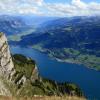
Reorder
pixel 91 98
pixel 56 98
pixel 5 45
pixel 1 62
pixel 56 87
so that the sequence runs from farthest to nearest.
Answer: pixel 56 87 → pixel 5 45 → pixel 1 62 → pixel 91 98 → pixel 56 98

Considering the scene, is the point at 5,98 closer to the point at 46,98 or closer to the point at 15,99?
the point at 15,99

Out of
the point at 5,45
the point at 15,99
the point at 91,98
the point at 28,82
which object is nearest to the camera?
the point at 15,99

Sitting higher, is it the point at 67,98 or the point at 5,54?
the point at 5,54

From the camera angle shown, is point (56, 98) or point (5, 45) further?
point (5, 45)

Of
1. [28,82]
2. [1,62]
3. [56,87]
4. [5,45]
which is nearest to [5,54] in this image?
[5,45]

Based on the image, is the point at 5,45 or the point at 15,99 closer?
the point at 15,99

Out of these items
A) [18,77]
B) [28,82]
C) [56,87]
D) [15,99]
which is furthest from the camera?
[56,87]

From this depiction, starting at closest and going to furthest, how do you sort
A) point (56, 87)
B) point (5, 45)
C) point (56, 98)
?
point (56, 98) < point (5, 45) < point (56, 87)

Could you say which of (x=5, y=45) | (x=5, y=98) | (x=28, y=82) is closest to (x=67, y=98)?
(x=5, y=98)

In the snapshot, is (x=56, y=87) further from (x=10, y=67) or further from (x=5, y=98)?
(x=5, y=98)
